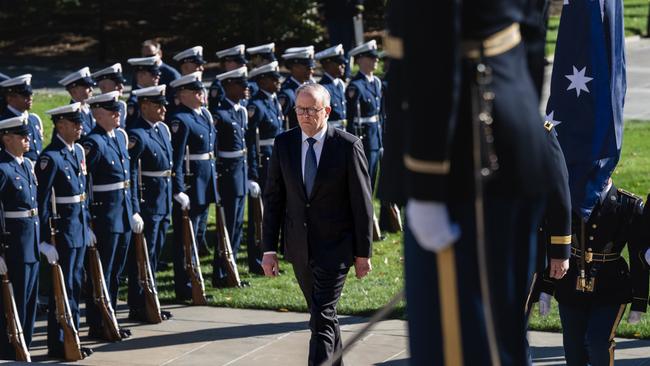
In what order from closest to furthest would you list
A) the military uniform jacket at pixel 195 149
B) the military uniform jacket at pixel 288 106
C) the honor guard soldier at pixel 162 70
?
the military uniform jacket at pixel 195 149
the military uniform jacket at pixel 288 106
the honor guard soldier at pixel 162 70

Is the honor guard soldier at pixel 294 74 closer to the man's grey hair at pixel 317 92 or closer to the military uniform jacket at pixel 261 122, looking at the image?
the military uniform jacket at pixel 261 122

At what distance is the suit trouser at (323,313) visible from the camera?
7145mm

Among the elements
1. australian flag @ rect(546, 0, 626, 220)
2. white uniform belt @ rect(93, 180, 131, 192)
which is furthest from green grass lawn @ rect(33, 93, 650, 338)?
australian flag @ rect(546, 0, 626, 220)

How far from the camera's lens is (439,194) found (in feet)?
10.8

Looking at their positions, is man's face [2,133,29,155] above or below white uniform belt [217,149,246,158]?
above

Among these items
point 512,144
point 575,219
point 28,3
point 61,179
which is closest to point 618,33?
point 575,219

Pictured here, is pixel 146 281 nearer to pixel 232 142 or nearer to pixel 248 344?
pixel 248 344

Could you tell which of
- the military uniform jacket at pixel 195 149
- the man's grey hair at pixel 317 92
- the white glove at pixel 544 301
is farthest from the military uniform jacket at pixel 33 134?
the white glove at pixel 544 301

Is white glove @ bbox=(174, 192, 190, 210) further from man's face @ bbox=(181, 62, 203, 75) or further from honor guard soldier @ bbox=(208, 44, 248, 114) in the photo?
man's face @ bbox=(181, 62, 203, 75)

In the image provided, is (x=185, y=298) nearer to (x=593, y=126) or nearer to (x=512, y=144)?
(x=593, y=126)

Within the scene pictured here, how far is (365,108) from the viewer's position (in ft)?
44.1

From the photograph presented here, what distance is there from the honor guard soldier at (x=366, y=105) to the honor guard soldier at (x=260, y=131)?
3.51 ft

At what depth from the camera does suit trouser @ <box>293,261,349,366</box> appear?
7.14 metres

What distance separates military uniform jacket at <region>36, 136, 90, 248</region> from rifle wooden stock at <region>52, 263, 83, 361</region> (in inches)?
9.5
